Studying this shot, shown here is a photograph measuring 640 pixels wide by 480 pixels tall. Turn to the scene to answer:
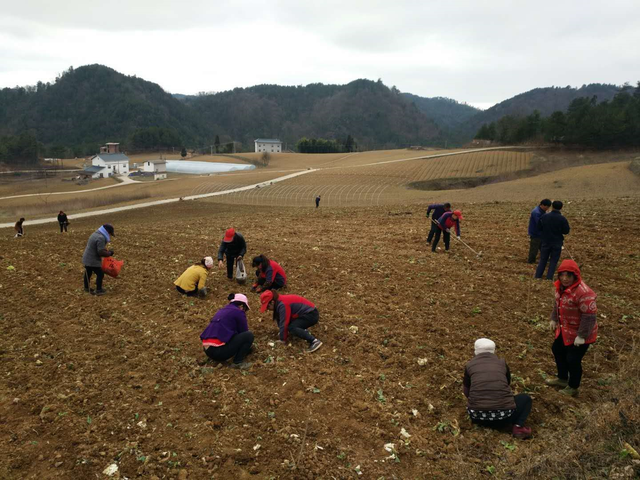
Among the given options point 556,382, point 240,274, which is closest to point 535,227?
point 556,382

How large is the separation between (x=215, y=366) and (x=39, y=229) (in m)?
25.2

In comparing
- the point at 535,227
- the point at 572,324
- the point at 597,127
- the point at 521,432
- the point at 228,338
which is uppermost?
the point at 597,127

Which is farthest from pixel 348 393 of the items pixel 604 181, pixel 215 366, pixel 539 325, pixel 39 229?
pixel 604 181

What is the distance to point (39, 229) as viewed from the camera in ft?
82.4

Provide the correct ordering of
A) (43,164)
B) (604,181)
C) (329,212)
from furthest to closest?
(43,164), (604,181), (329,212)

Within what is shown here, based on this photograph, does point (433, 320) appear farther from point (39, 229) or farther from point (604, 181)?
point (604, 181)

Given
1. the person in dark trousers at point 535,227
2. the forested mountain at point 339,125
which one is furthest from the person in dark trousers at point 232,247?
the forested mountain at point 339,125

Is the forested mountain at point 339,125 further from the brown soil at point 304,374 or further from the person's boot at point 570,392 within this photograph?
the person's boot at point 570,392

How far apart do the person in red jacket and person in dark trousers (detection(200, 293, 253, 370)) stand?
4.49 meters

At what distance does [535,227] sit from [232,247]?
8.07 metres

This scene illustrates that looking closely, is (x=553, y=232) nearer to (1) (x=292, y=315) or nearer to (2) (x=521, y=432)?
(2) (x=521, y=432)

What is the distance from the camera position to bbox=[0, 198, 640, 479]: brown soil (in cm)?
427

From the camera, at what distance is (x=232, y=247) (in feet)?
31.9

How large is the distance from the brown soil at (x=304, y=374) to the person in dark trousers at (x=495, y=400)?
177 mm
